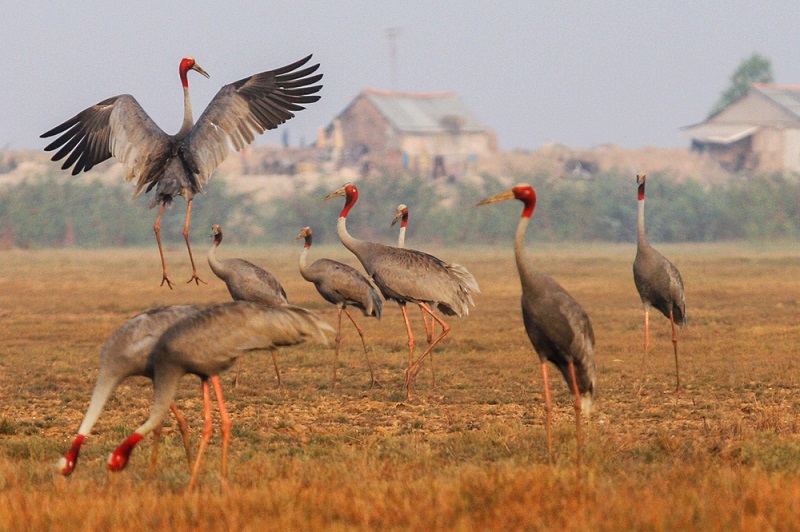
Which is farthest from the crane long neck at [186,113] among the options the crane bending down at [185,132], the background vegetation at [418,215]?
the background vegetation at [418,215]

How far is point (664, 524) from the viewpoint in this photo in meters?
5.07

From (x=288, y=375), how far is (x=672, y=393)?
149 inches

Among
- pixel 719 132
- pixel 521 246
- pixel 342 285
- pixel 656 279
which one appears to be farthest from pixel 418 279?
pixel 719 132

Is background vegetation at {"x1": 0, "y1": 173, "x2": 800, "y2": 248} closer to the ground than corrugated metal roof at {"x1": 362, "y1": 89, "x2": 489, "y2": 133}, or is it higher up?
closer to the ground

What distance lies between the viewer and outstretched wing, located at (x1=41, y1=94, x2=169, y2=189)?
10266mm

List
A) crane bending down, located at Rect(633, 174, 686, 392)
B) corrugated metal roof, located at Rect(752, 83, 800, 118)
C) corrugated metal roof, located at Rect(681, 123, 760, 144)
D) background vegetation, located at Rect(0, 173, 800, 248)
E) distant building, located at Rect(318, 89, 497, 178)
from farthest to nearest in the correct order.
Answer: distant building, located at Rect(318, 89, 497, 178), corrugated metal roof, located at Rect(681, 123, 760, 144), corrugated metal roof, located at Rect(752, 83, 800, 118), background vegetation, located at Rect(0, 173, 800, 248), crane bending down, located at Rect(633, 174, 686, 392)

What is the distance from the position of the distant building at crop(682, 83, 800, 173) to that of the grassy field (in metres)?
38.6

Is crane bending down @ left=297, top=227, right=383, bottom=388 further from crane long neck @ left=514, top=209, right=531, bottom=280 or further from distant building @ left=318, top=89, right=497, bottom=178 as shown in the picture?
distant building @ left=318, top=89, right=497, bottom=178

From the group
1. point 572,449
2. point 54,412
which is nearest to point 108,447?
point 54,412

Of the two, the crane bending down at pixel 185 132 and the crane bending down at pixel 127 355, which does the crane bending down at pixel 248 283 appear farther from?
the crane bending down at pixel 127 355

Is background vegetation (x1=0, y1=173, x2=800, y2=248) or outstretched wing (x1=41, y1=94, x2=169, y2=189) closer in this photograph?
outstretched wing (x1=41, y1=94, x2=169, y2=189)

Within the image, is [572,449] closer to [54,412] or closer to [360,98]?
[54,412]

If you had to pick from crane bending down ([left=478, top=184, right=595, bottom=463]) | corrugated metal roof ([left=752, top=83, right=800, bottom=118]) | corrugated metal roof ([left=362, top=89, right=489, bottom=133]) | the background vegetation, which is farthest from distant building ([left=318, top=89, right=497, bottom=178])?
→ crane bending down ([left=478, top=184, right=595, bottom=463])

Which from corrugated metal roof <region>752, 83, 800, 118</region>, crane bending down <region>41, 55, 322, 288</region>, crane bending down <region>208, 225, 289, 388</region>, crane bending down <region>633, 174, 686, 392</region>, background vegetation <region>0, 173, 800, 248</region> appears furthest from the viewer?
corrugated metal roof <region>752, 83, 800, 118</region>
